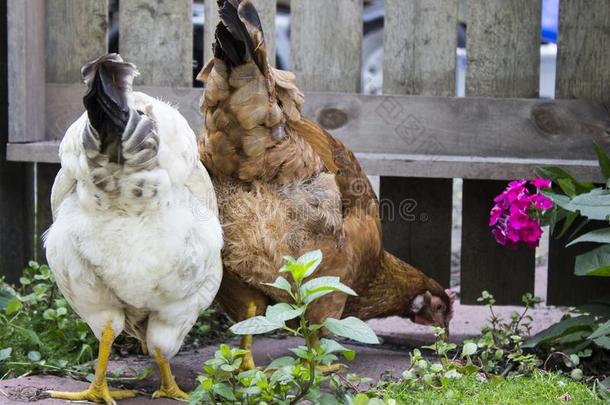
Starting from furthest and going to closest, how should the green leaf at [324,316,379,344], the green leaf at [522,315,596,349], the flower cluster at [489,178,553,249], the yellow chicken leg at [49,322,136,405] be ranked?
1. the flower cluster at [489,178,553,249]
2. the green leaf at [522,315,596,349]
3. the yellow chicken leg at [49,322,136,405]
4. the green leaf at [324,316,379,344]

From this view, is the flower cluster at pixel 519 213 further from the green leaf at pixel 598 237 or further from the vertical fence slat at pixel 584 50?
the vertical fence slat at pixel 584 50

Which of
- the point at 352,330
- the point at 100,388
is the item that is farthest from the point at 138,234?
the point at 352,330

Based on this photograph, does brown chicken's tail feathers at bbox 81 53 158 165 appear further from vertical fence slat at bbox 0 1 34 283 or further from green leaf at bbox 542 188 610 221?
vertical fence slat at bbox 0 1 34 283

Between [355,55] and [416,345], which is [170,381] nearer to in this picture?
[416,345]

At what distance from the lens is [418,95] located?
4516 millimetres

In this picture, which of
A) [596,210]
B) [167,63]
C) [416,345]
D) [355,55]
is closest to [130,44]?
[167,63]

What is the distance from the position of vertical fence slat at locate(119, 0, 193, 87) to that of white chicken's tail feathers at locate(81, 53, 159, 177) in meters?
1.75

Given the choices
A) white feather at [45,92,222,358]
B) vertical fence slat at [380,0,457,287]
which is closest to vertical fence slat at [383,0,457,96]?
vertical fence slat at [380,0,457,287]

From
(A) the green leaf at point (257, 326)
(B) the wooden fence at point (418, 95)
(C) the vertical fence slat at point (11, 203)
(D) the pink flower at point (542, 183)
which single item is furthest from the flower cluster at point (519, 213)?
(C) the vertical fence slat at point (11, 203)

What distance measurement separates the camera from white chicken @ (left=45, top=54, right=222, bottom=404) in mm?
2893

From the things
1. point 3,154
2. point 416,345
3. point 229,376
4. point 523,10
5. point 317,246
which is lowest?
point 416,345

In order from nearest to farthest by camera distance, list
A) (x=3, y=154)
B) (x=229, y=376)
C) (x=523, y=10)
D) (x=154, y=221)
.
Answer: (x=229, y=376) → (x=154, y=221) → (x=523, y=10) → (x=3, y=154)

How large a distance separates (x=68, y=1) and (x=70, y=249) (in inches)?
82.9

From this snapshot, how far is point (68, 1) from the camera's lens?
15.3ft
